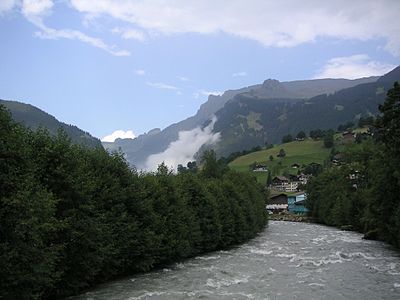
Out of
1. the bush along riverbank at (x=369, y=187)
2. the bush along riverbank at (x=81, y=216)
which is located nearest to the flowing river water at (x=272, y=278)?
the bush along riverbank at (x=81, y=216)

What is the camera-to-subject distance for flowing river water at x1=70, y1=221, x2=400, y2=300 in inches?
1208

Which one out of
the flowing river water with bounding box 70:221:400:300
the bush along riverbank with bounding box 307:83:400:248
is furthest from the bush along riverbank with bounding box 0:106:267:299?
the bush along riverbank with bounding box 307:83:400:248

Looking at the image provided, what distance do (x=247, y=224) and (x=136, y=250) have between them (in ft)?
133

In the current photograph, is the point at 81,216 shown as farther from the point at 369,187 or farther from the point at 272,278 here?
the point at 369,187

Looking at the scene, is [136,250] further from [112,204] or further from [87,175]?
[87,175]

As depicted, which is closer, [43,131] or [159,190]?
[43,131]

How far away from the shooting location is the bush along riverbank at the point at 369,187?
46.5 meters

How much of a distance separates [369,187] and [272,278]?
61292 mm

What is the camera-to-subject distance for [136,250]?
40031 mm

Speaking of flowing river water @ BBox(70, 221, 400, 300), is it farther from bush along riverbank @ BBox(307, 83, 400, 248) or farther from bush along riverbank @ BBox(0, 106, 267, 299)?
bush along riverbank @ BBox(307, 83, 400, 248)

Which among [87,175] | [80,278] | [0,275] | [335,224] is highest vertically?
[87,175]

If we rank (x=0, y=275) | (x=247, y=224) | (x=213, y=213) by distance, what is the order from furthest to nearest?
(x=247, y=224) < (x=213, y=213) < (x=0, y=275)

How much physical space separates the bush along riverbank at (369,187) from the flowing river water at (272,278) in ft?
21.5

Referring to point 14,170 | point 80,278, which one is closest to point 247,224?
point 80,278
